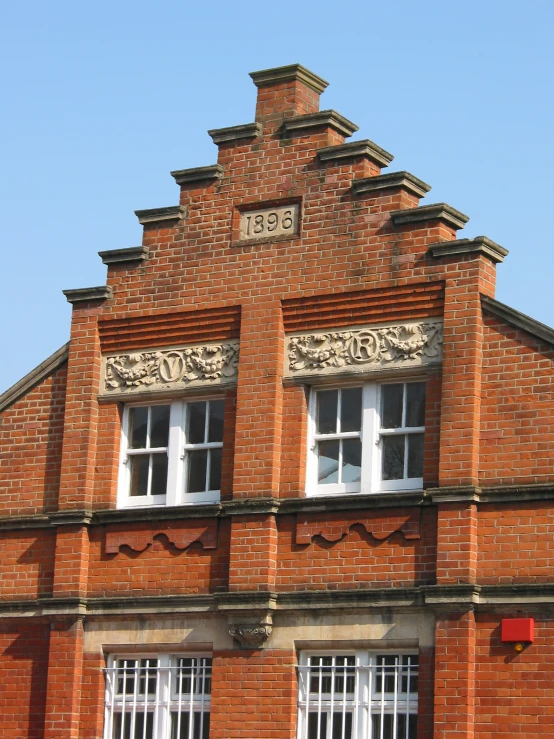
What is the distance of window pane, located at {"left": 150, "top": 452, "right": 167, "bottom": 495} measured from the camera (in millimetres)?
19938

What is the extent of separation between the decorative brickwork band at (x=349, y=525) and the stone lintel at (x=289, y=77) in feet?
18.8

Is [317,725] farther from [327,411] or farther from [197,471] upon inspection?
[327,411]

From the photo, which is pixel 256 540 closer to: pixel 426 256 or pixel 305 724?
pixel 305 724

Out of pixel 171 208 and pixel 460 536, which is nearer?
pixel 460 536

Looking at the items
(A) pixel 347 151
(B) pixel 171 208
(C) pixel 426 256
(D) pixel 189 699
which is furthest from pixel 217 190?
(D) pixel 189 699

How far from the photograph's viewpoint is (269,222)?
1978cm

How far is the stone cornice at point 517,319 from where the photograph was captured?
1738 cm

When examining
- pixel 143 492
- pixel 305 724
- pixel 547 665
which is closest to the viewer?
pixel 547 665

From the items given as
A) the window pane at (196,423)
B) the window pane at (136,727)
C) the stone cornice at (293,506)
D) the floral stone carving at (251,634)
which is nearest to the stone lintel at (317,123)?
the window pane at (196,423)

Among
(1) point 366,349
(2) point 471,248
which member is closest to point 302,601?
(1) point 366,349

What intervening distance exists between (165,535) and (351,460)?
259cm

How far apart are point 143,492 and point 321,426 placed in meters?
2.66

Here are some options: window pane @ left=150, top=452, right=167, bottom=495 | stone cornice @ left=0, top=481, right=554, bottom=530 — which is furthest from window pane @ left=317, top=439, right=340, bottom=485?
window pane @ left=150, top=452, right=167, bottom=495

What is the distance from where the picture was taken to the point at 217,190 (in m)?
20.3
